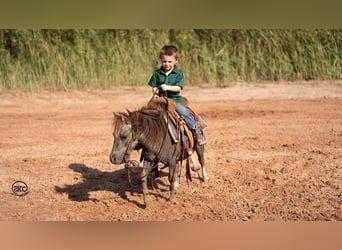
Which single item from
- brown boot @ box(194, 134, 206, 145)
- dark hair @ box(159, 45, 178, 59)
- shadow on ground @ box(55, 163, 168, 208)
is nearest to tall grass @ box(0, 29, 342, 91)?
dark hair @ box(159, 45, 178, 59)

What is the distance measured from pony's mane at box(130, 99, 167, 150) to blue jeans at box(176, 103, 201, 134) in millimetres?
173

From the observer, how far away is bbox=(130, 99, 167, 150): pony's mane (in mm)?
3592

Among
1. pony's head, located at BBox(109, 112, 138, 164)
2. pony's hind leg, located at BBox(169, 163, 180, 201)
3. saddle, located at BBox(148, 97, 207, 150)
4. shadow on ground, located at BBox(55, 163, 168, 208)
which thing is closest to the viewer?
pony's head, located at BBox(109, 112, 138, 164)

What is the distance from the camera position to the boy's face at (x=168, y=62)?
3.76 m

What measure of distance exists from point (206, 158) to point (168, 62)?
84cm

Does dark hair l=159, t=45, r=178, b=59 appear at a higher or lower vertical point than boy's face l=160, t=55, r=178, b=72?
A: higher

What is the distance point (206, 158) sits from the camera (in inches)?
167

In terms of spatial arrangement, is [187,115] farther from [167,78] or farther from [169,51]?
[169,51]

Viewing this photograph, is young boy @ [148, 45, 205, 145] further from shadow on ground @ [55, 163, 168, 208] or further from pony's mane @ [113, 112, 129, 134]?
shadow on ground @ [55, 163, 168, 208]

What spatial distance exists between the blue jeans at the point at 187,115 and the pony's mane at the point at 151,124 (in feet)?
0.57

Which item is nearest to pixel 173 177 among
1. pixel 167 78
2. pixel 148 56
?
pixel 167 78

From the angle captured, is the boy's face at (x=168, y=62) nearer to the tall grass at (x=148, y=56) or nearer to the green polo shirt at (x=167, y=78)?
the green polo shirt at (x=167, y=78)

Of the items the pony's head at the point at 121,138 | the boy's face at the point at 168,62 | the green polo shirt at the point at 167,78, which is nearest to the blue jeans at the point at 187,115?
the green polo shirt at the point at 167,78
